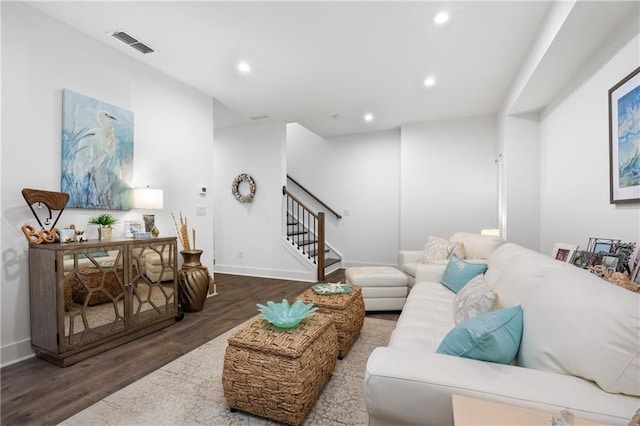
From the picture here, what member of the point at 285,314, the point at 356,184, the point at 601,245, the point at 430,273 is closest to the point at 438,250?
the point at 430,273

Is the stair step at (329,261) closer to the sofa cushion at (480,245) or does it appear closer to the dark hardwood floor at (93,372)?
the dark hardwood floor at (93,372)

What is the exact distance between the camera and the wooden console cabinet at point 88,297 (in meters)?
2.15

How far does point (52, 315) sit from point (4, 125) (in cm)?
145

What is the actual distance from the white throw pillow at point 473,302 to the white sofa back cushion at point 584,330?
33 cm

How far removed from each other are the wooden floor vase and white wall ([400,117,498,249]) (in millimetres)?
3464

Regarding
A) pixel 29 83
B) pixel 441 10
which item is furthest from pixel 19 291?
pixel 441 10

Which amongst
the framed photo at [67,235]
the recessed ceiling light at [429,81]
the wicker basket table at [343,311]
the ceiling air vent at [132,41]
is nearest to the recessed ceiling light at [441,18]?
the recessed ceiling light at [429,81]

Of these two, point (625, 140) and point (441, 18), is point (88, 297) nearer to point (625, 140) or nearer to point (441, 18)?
point (441, 18)

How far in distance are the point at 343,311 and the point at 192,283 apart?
195cm

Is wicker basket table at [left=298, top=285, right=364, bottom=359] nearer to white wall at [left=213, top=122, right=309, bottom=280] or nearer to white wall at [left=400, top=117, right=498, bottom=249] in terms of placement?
white wall at [left=213, top=122, right=309, bottom=280]

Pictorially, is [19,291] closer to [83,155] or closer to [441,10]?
[83,155]

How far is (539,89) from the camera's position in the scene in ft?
9.74

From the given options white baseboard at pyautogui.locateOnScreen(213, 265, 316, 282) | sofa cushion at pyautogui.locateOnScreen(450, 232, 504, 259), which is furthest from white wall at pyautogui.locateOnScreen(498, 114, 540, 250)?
white baseboard at pyautogui.locateOnScreen(213, 265, 316, 282)

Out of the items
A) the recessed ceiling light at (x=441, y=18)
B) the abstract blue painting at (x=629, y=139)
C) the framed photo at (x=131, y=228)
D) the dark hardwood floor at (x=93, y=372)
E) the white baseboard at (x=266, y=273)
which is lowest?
the dark hardwood floor at (x=93, y=372)
